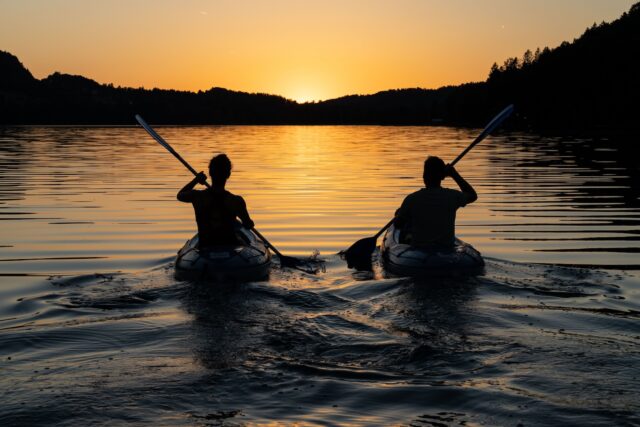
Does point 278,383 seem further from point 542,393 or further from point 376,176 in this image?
point 376,176

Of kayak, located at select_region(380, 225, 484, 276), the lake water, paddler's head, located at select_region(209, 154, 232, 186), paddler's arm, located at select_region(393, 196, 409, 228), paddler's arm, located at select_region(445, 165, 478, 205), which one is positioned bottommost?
the lake water

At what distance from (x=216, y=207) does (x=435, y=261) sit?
3.11 meters

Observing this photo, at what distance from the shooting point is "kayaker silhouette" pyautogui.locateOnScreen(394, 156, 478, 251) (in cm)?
1028

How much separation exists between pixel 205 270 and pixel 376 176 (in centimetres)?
2115

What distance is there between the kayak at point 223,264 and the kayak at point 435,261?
1.95 meters

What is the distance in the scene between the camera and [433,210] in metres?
10.3

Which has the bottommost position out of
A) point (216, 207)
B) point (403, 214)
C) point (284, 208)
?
point (284, 208)

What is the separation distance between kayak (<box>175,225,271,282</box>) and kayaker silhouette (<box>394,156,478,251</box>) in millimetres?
2200

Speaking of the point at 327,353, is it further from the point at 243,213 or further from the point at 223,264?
the point at 243,213

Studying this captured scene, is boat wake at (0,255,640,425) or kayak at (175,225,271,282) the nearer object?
boat wake at (0,255,640,425)

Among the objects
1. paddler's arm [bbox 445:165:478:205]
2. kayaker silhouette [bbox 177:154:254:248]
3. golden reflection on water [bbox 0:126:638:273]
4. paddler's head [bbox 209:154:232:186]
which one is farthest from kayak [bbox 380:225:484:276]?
golden reflection on water [bbox 0:126:638:273]

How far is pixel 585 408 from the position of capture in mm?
5383

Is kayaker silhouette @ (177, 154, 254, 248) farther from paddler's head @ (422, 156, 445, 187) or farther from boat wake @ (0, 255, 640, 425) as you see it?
paddler's head @ (422, 156, 445, 187)

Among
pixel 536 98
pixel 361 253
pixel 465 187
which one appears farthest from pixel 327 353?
pixel 536 98
